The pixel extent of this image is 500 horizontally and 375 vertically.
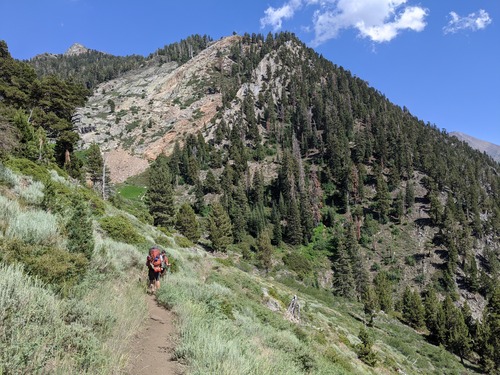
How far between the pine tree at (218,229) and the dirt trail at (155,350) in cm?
4794

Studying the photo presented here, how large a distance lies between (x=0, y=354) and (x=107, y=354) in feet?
4.10

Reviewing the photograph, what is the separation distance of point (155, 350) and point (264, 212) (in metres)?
76.8

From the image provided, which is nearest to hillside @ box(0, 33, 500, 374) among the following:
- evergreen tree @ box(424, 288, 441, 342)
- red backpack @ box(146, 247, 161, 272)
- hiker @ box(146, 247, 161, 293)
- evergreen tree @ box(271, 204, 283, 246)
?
evergreen tree @ box(424, 288, 441, 342)

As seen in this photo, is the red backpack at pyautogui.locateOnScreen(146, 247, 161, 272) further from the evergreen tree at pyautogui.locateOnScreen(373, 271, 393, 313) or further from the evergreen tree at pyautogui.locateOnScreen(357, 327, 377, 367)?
the evergreen tree at pyautogui.locateOnScreen(373, 271, 393, 313)

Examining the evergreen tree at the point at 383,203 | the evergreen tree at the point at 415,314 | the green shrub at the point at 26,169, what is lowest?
the evergreen tree at the point at 415,314

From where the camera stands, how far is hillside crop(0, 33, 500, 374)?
741 centimetres

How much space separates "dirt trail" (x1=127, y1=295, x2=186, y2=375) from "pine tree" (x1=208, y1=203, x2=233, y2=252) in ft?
157

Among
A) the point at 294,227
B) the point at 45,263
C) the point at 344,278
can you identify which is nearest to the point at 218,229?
the point at 294,227

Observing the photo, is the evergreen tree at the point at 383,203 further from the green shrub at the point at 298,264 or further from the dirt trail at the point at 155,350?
the dirt trail at the point at 155,350

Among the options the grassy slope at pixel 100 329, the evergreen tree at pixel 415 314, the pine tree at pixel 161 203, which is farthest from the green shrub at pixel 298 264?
the grassy slope at pixel 100 329

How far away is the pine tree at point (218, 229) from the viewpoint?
5384 centimetres

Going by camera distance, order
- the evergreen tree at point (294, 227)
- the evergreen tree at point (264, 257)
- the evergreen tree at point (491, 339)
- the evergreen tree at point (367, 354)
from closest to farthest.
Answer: the evergreen tree at point (367, 354) → the evergreen tree at point (491, 339) → the evergreen tree at point (264, 257) → the evergreen tree at point (294, 227)

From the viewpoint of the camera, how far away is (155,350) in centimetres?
490

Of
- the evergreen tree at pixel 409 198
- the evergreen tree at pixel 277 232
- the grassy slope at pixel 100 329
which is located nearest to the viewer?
the grassy slope at pixel 100 329
